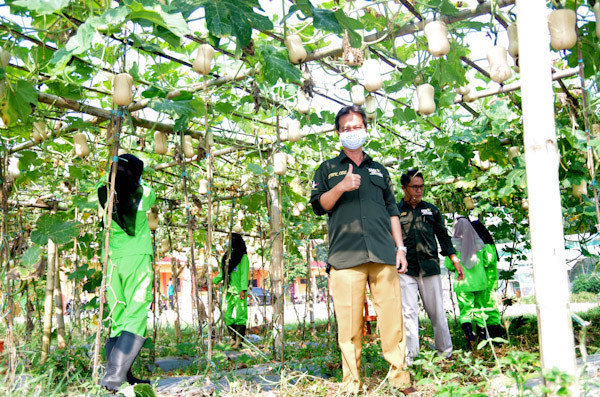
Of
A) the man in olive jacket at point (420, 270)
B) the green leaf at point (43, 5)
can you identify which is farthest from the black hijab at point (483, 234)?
the green leaf at point (43, 5)

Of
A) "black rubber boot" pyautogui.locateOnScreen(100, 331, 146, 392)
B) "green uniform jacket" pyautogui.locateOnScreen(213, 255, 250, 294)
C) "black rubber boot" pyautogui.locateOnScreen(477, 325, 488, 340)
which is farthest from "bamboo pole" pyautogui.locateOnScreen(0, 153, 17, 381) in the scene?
"black rubber boot" pyautogui.locateOnScreen(477, 325, 488, 340)

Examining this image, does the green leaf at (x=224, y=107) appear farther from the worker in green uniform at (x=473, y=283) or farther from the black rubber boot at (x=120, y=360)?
the worker in green uniform at (x=473, y=283)

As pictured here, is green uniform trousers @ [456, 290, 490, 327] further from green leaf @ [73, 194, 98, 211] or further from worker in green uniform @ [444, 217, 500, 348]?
green leaf @ [73, 194, 98, 211]

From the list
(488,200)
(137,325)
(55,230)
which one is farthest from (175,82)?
(488,200)

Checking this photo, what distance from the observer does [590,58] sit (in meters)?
2.78

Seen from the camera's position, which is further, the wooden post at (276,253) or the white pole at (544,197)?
the wooden post at (276,253)

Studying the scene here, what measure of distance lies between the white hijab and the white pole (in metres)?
3.27

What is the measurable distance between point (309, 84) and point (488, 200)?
484 cm

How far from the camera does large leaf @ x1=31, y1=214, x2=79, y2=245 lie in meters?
3.27

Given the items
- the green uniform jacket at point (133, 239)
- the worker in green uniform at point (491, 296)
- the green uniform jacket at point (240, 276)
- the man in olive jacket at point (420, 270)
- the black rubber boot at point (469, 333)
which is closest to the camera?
the green uniform jacket at point (133, 239)

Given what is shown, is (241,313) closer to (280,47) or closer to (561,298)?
(280,47)

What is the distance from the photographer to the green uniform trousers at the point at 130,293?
2785 mm

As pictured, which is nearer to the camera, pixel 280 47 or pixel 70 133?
pixel 280 47

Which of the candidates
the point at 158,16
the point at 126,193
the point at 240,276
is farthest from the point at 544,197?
the point at 240,276
